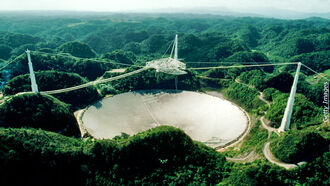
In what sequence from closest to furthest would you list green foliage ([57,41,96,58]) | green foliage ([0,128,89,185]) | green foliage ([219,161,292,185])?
1. green foliage ([0,128,89,185])
2. green foliage ([219,161,292,185])
3. green foliage ([57,41,96,58])

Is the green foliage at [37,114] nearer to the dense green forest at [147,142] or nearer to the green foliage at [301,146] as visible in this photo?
the dense green forest at [147,142]

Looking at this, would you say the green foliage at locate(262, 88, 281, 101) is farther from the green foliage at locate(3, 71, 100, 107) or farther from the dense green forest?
the green foliage at locate(3, 71, 100, 107)

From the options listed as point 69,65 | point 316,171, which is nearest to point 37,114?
point 316,171

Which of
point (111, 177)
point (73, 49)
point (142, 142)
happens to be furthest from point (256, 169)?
point (73, 49)

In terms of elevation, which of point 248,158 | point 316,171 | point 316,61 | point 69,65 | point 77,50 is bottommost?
point 248,158

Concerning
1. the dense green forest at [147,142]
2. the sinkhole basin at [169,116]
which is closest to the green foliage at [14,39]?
the dense green forest at [147,142]

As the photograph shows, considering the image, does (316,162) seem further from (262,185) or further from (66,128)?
(66,128)

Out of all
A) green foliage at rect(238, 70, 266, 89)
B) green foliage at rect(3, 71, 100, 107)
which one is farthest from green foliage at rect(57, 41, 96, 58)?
green foliage at rect(238, 70, 266, 89)

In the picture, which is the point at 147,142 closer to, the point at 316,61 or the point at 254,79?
the point at 254,79
